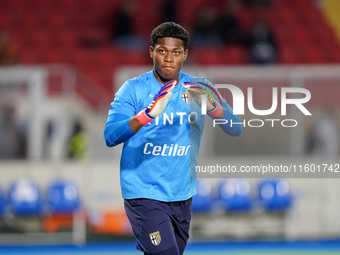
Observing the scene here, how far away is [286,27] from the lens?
39.7 feet

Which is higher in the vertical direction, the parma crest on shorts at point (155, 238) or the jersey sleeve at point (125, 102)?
the jersey sleeve at point (125, 102)

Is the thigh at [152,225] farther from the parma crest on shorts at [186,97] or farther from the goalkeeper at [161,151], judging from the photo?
the parma crest on shorts at [186,97]

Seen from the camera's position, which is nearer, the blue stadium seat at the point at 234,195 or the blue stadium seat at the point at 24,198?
the blue stadium seat at the point at 24,198

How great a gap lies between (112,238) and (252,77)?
130 inches

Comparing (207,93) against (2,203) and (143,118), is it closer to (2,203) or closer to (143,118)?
(143,118)

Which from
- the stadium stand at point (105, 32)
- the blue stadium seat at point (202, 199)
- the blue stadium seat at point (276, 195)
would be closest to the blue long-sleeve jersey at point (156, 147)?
the blue stadium seat at point (202, 199)

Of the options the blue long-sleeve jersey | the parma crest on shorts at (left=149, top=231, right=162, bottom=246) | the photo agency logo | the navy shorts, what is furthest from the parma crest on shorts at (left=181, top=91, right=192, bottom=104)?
the parma crest on shorts at (left=149, top=231, right=162, bottom=246)

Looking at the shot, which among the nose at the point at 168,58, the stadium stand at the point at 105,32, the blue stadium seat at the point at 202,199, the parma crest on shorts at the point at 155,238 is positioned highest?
the stadium stand at the point at 105,32

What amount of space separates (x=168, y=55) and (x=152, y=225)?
108 centimetres

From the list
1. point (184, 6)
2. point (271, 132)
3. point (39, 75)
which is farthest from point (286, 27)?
point (39, 75)

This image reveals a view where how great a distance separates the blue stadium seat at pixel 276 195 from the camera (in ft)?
26.4

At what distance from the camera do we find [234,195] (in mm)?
8039

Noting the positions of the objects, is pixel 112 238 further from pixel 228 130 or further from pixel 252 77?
pixel 228 130

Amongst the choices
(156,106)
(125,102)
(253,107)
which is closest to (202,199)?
(253,107)
